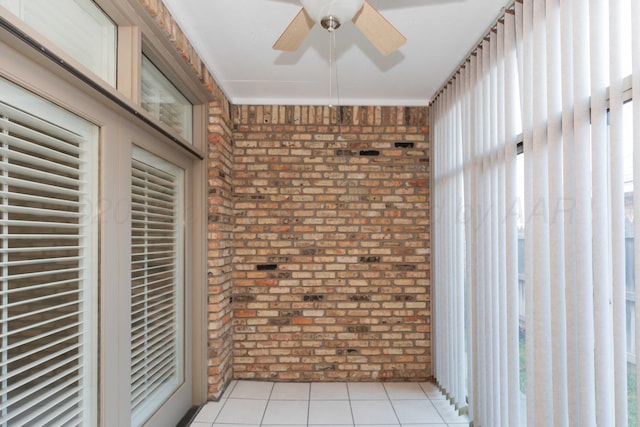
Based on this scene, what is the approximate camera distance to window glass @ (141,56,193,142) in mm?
2180

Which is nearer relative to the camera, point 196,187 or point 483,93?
point 483,93

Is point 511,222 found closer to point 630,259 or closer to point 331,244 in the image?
point 630,259

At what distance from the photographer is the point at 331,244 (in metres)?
3.44

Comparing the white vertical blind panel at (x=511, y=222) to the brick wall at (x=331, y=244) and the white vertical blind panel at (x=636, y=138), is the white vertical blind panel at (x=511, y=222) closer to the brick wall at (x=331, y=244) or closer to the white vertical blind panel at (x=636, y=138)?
the white vertical blind panel at (x=636, y=138)

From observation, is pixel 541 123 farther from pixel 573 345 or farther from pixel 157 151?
pixel 157 151

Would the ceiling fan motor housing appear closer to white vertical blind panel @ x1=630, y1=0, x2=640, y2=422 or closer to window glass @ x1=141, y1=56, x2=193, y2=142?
white vertical blind panel @ x1=630, y1=0, x2=640, y2=422

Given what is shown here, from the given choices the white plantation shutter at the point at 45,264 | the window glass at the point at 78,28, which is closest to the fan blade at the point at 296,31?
the window glass at the point at 78,28

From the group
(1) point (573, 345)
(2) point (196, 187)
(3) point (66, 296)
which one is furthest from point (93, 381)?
(1) point (573, 345)

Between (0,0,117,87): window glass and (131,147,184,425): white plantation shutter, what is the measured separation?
1.74 feet

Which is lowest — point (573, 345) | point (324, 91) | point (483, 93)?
point (573, 345)

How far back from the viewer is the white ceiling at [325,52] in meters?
2.10

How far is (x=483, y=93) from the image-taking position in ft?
7.61

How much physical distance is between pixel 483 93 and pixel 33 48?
228 cm

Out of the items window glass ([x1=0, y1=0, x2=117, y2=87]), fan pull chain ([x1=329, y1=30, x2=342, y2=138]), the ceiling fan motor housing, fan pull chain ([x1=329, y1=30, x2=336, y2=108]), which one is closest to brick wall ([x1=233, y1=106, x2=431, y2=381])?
fan pull chain ([x1=329, y1=30, x2=342, y2=138])
